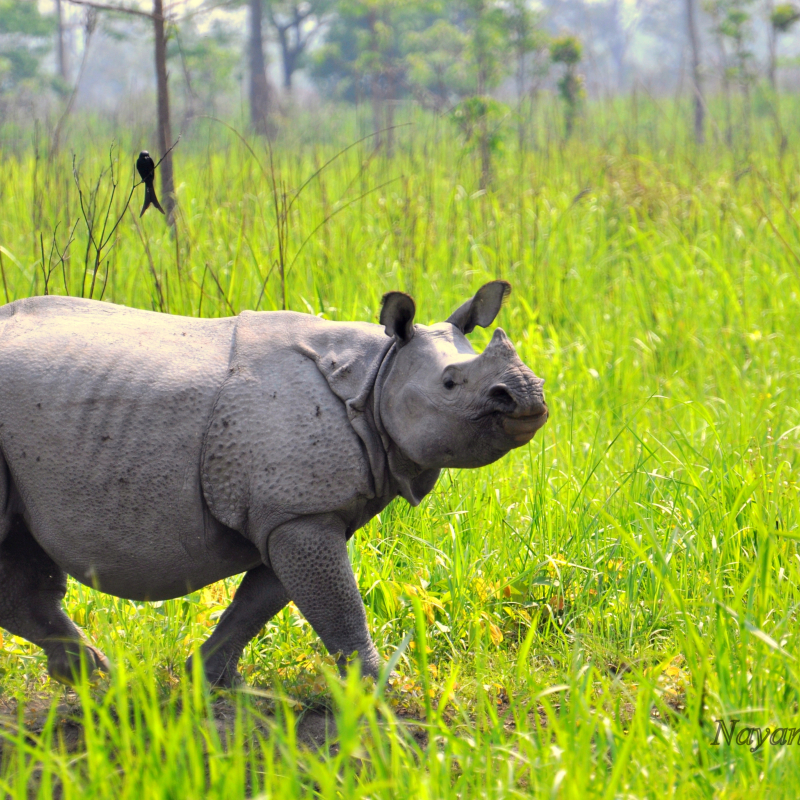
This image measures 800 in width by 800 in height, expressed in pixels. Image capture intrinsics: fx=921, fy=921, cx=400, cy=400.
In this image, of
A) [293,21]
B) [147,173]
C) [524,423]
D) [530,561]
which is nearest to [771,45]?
[530,561]

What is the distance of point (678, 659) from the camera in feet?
8.86

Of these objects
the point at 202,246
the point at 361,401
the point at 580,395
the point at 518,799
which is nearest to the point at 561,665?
the point at 518,799

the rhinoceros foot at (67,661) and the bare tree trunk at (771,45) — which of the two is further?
the bare tree trunk at (771,45)

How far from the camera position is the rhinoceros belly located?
2174 mm

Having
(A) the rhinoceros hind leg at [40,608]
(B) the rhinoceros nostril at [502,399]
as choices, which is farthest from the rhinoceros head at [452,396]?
(A) the rhinoceros hind leg at [40,608]

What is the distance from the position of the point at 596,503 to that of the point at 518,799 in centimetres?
146

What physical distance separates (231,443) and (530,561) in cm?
135

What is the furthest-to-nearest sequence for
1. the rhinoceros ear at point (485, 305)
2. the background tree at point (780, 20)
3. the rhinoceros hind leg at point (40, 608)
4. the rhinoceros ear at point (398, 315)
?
the background tree at point (780, 20) → the rhinoceros hind leg at point (40, 608) → the rhinoceros ear at point (485, 305) → the rhinoceros ear at point (398, 315)

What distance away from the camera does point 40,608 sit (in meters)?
2.53

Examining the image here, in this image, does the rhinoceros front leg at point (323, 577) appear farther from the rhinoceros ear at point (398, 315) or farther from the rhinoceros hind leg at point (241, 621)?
the rhinoceros ear at point (398, 315)

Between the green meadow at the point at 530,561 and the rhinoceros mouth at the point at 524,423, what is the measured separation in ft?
1.38

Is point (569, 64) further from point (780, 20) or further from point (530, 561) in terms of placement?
point (530, 561)

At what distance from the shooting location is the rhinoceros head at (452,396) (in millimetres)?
2018

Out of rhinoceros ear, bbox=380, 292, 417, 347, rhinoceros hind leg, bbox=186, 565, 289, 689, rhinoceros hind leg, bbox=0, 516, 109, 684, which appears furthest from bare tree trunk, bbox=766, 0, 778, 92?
rhinoceros hind leg, bbox=0, 516, 109, 684
